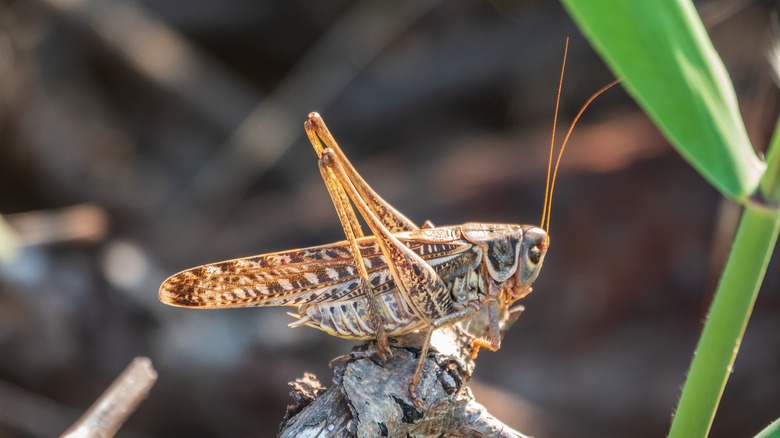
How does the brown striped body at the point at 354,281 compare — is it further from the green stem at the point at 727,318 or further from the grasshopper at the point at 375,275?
the green stem at the point at 727,318

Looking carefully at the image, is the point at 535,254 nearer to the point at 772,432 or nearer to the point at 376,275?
the point at 376,275

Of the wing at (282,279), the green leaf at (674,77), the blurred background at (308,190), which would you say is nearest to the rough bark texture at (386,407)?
the wing at (282,279)

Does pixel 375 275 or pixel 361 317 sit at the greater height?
pixel 375 275

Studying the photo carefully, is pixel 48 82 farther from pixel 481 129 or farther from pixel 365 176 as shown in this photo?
pixel 481 129

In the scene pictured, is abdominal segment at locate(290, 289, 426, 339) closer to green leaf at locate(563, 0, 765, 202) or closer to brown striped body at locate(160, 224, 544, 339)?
brown striped body at locate(160, 224, 544, 339)

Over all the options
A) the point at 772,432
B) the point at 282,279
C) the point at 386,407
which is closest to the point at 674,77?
the point at 772,432

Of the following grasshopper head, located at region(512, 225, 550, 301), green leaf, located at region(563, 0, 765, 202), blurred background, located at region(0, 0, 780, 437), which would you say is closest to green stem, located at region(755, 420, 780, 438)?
green leaf, located at region(563, 0, 765, 202)
